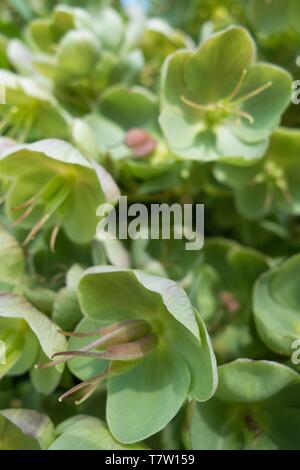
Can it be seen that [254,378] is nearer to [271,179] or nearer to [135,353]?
[135,353]

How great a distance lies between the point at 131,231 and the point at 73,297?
104 mm

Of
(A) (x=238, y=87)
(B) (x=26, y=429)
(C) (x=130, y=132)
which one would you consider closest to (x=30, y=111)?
(C) (x=130, y=132)

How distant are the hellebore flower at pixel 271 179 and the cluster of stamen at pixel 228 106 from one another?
4cm

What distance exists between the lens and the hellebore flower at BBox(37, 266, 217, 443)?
438 millimetres

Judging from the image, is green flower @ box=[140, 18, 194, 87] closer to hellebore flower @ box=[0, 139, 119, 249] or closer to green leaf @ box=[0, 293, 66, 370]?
hellebore flower @ box=[0, 139, 119, 249]

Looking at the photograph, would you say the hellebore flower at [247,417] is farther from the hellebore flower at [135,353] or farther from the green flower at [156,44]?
the green flower at [156,44]

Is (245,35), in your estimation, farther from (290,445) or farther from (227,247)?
(290,445)

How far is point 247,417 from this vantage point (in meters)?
0.50

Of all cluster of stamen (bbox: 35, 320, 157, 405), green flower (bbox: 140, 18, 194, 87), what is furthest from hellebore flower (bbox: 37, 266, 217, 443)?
green flower (bbox: 140, 18, 194, 87)

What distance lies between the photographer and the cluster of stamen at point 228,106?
56 cm

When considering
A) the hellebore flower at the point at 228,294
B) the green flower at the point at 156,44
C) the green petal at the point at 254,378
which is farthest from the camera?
the green flower at the point at 156,44

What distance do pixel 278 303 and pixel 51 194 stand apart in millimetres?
211

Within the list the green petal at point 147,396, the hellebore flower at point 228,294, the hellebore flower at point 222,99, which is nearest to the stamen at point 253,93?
the hellebore flower at point 222,99
